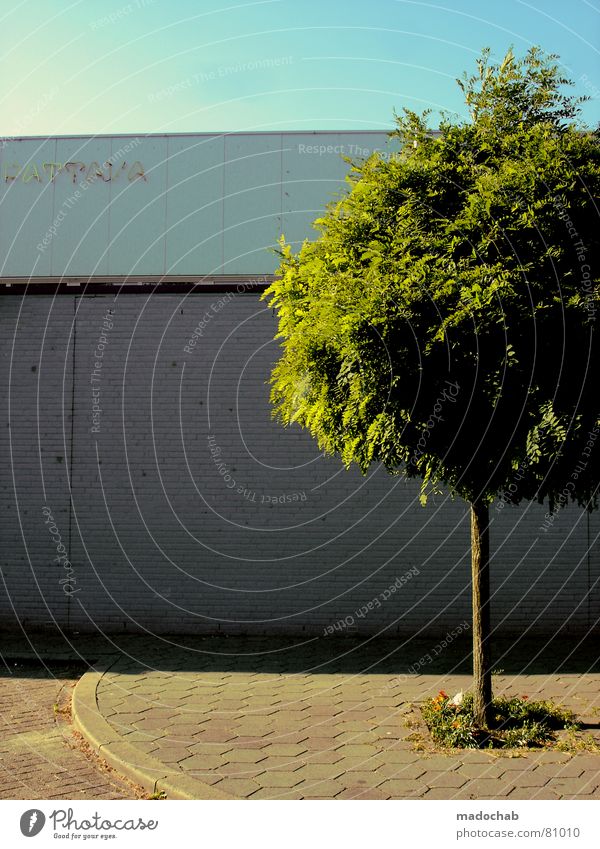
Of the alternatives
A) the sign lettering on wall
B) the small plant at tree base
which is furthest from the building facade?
the small plant at tree base

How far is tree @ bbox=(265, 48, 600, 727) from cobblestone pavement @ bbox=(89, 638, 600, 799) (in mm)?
917

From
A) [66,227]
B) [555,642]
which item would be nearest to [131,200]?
[66,227]

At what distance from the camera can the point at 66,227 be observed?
11148mm

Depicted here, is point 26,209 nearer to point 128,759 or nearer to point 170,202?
point 170,202

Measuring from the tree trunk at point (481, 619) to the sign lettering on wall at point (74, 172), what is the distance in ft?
23.2

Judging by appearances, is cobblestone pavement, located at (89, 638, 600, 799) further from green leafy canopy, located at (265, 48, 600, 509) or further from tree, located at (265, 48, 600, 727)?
green leafy canopy, located at (265, 48, 600, 509)

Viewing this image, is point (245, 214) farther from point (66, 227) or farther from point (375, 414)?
point (375, 414)

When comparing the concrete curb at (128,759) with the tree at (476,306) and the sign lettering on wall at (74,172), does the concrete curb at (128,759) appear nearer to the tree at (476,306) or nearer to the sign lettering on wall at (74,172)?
the tree at (476,306)

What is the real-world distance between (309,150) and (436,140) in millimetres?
4984

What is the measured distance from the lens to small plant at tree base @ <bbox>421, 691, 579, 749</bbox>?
20.0 ft

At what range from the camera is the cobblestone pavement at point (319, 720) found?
531 centimetres

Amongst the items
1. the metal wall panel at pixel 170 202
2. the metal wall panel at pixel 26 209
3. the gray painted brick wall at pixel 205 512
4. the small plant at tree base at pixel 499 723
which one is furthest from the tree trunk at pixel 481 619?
the metal wall panel at pixel 26 209

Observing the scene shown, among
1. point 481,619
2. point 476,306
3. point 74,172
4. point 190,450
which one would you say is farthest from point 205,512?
point 476,306

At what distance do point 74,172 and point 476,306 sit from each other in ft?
25.1
